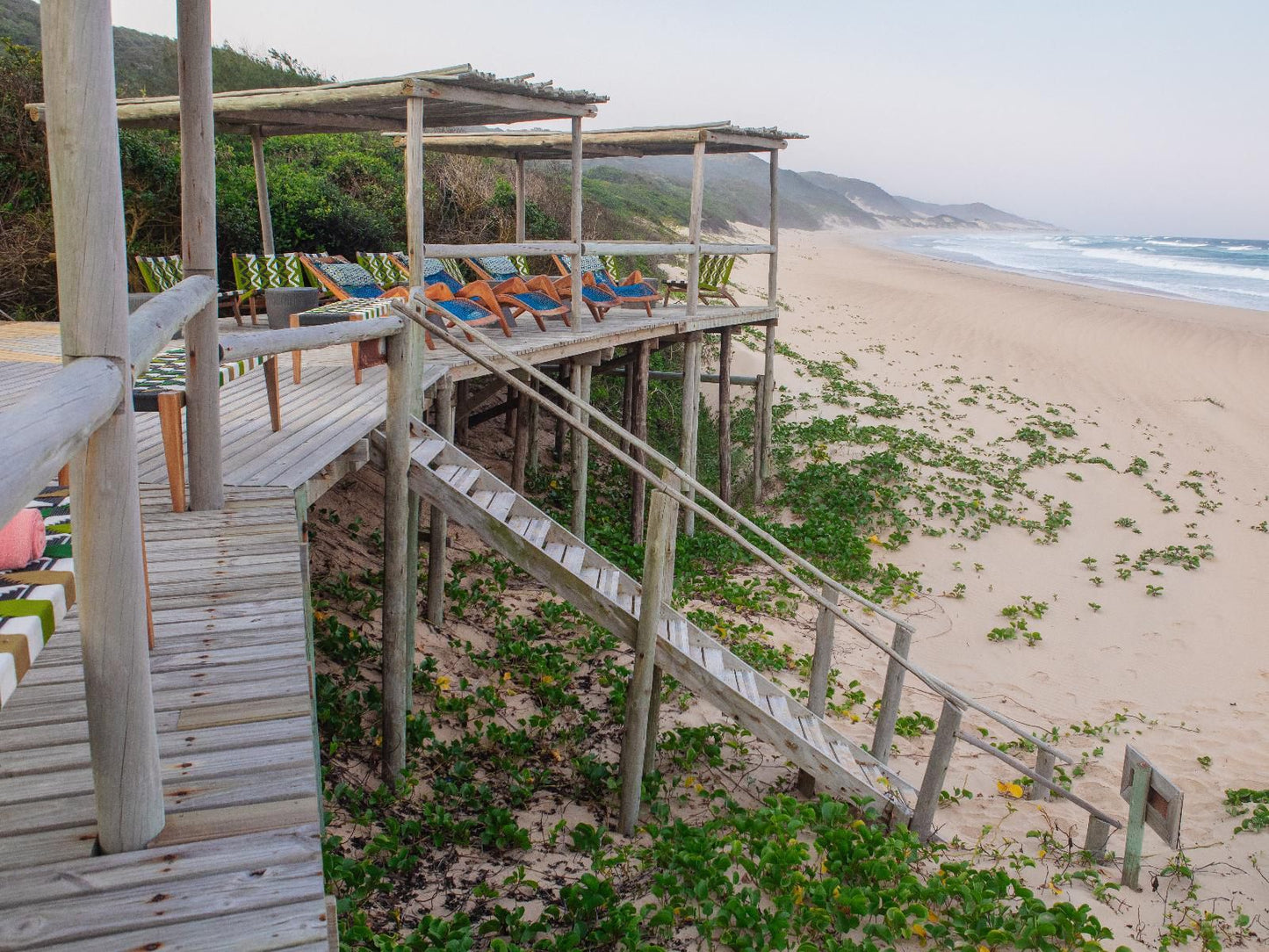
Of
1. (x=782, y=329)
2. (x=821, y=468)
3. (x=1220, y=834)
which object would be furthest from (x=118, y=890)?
(x=782, y=329)

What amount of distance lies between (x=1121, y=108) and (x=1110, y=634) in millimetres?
61324

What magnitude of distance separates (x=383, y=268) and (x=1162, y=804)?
26.6ft

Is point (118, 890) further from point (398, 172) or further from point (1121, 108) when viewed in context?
point (1121, 108)

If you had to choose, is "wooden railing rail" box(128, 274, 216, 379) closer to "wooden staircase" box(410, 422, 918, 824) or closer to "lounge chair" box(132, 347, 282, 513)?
"lounge chair" box(132, 347, 282, 513)

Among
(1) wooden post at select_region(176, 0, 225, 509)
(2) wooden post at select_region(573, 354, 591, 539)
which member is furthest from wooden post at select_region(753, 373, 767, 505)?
(1) wooden post at select_region(176, 0, 225, 509)

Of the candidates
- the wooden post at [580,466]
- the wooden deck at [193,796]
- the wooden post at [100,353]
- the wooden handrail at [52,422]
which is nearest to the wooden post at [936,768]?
the wooden deck at [193,796]

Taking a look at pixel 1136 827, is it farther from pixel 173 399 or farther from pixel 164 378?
pixel 164 378

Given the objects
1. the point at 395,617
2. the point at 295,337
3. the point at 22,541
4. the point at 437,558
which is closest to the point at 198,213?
the point at 295,337

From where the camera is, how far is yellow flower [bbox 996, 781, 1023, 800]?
19.0 feet

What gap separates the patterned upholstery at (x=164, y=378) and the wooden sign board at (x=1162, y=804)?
4.60 metres

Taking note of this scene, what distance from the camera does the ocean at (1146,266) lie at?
38.1 m

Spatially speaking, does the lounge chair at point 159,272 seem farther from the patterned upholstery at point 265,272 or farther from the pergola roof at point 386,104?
the pergola roof at point 386,104

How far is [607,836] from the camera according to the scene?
4.58 m

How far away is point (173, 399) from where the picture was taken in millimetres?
3523
